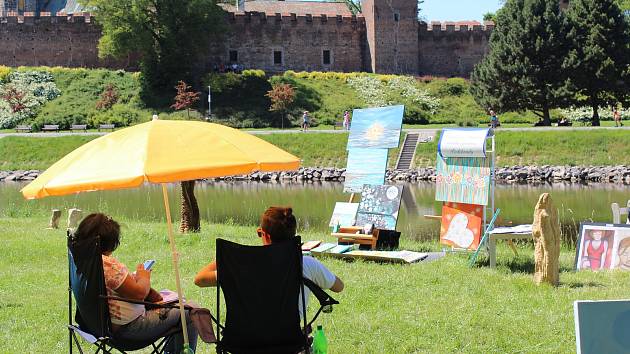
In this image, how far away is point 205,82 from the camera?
38812mm

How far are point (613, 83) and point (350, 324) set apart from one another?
27.9 metres

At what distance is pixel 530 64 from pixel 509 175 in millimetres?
7775

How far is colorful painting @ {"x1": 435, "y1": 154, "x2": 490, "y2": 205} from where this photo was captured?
9172mm

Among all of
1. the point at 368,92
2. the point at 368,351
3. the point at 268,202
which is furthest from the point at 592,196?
the point at 368,92

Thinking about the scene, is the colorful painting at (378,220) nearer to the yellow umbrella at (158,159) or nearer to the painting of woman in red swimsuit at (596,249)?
the painting of woman in red swimsuit at (596,249)

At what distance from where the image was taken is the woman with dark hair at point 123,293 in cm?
447

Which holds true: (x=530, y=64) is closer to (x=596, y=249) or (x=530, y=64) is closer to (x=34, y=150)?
(x=34, y=150)

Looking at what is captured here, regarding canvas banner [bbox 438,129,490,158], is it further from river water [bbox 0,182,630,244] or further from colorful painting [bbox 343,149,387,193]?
river water [bbox 0,182,630,244]

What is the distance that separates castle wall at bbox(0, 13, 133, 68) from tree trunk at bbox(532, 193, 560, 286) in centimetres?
3806

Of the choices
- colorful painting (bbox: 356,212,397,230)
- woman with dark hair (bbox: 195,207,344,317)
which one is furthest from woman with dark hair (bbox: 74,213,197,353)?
colorful painting (bbox: 356,212,397,230)

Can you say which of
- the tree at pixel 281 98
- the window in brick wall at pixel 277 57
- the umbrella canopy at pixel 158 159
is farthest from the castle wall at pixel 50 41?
the umbrella canopy at pixel 158 159

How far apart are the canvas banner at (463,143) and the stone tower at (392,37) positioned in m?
35.3

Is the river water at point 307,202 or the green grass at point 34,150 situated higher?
the green grass at point 34,150

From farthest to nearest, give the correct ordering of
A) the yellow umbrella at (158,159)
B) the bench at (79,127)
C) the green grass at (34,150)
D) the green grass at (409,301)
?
the bench at (79,127), the green grass at (34,150), the green grass at (409,301), the yellow umbrella at (158,159)
